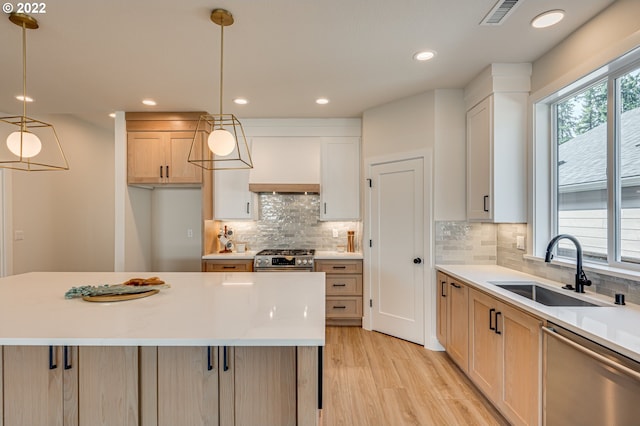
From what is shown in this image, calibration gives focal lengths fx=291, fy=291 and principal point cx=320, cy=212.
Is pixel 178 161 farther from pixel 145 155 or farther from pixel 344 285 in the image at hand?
pixel 344 285

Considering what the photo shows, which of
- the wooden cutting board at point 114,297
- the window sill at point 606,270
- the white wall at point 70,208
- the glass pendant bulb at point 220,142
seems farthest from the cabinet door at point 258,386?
the white wall at point 70,208

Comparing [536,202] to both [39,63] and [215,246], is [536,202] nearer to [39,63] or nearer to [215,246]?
[215,246]

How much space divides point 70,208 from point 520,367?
5615 millimetres

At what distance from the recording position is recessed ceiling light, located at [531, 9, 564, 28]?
1803mm

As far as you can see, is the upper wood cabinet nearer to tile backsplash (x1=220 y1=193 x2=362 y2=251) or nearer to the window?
tile backsplash (x1=220 y1=193 x2=362 y2=251)

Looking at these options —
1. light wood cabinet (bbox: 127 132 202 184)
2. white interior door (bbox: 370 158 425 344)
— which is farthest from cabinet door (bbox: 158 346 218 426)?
light wood cabinet (bbox: 127 132 202 184)

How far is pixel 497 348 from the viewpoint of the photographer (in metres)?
1.90

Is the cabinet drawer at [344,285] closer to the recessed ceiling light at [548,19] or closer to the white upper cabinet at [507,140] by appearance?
the white upper cabinet at [507,140]

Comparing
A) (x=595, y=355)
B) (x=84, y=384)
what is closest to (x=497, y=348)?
(x=595, y=355)

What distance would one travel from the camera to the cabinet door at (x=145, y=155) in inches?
140

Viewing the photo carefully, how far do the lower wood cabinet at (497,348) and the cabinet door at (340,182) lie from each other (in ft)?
4.99

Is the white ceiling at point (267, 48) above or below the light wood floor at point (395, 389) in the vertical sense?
above

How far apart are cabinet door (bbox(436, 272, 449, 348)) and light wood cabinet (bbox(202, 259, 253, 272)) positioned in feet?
6.93

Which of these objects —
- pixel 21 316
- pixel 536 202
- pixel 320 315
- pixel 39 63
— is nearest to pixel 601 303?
pixel 536 202
